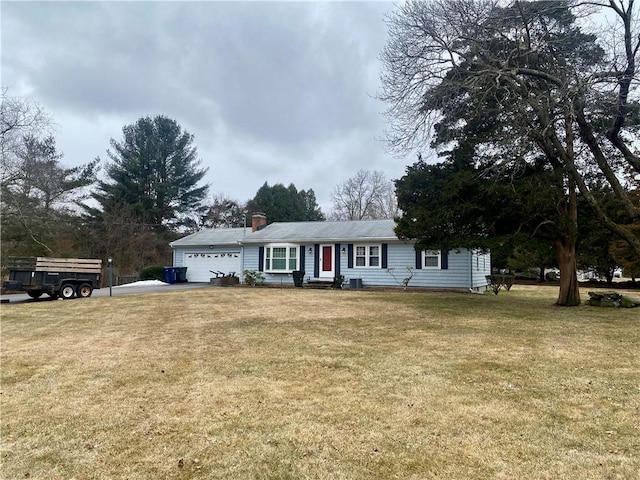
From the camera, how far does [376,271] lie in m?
18.8

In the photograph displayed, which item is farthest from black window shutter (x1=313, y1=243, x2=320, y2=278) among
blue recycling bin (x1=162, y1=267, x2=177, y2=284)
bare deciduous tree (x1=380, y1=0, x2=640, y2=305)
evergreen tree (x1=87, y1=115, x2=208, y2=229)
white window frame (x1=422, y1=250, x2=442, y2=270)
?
evergreen tree (x1=87, y1=115, x2=208, y2=229)

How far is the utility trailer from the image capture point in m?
13.6

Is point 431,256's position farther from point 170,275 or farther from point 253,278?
point 170,275

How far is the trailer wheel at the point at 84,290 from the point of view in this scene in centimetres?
1499

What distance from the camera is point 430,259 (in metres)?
17.9

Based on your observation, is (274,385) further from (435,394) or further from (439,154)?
(439,154)

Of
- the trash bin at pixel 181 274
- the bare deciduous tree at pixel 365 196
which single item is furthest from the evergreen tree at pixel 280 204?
the trash bin at pixel 181 274

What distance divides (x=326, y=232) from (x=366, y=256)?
2.63m

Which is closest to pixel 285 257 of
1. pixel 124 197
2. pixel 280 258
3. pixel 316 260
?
pixel 280 258

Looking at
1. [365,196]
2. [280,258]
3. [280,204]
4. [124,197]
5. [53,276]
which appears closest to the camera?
[53,276]

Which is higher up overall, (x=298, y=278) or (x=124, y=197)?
(x=124, y=197)

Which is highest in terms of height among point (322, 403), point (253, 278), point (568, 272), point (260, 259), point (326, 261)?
point (260, 259)

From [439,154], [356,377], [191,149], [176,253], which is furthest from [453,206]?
[191,149]

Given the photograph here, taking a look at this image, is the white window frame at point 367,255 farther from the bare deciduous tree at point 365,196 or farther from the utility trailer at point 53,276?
the bare deciduous tree at point 365,196
